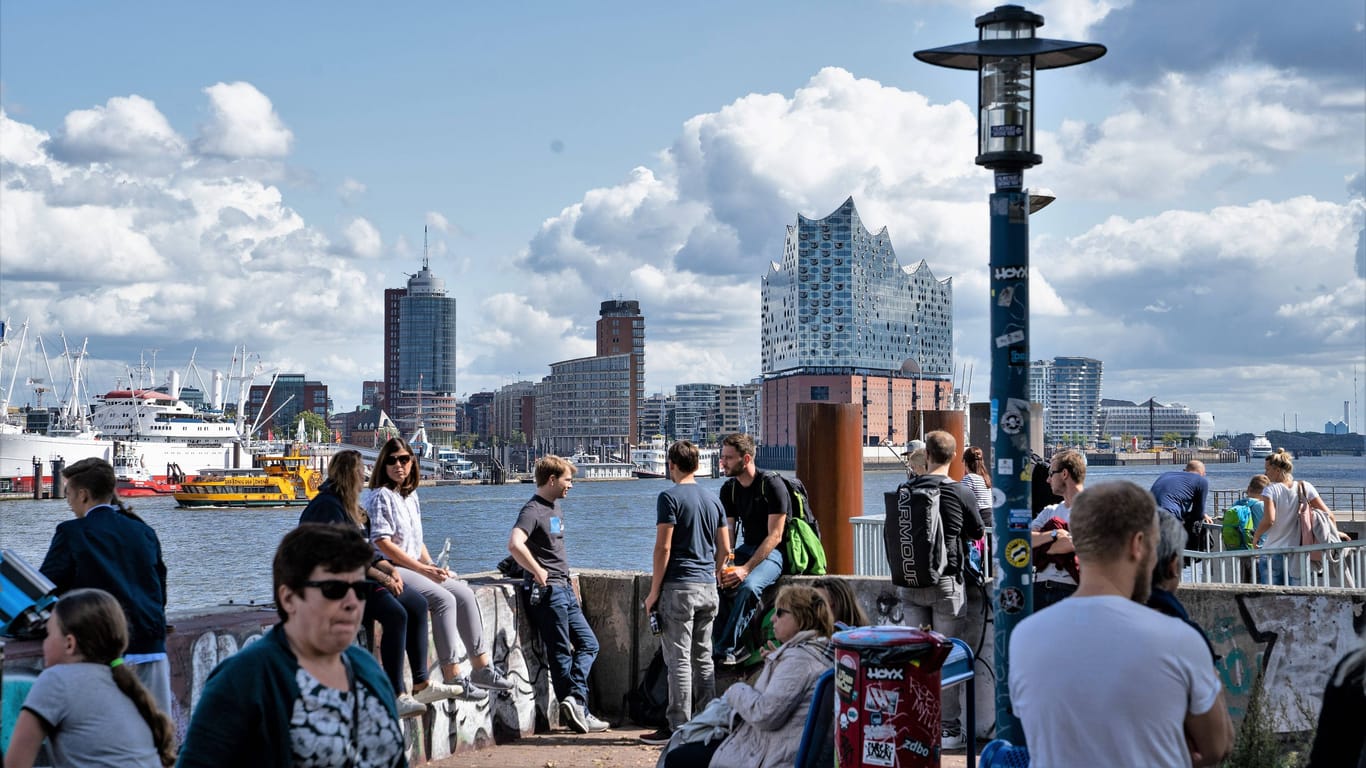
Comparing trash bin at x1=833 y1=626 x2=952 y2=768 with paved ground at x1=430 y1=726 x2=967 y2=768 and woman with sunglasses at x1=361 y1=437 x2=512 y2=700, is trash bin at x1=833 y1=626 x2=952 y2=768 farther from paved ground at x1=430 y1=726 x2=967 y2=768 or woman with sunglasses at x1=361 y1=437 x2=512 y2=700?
woman with sunglasses at x1=361 y1=437 x2=512 y2=700

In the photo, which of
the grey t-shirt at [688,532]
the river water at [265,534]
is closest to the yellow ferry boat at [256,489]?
the river water at [265,534]

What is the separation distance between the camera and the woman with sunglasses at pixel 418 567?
25.8 feet

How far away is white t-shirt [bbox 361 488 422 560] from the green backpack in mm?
9197

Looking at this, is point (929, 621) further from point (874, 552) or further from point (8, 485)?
point (8, 485)

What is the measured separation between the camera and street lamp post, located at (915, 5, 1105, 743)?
6.10 m

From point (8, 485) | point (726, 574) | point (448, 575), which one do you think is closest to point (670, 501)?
point (726, 574)

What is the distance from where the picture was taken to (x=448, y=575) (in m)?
8.35

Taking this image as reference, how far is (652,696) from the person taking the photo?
9.41m

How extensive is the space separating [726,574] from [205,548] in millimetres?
62470

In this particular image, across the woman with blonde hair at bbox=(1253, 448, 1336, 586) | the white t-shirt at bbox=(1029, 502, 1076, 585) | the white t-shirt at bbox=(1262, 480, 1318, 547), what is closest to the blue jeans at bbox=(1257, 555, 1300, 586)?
Result: the woman with blonde hair at bbox=(1253, 448, 1336, 586)

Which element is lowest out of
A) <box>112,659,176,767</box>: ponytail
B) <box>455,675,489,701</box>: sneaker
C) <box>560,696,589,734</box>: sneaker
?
<box>560,696,589,734</box>: sneaker

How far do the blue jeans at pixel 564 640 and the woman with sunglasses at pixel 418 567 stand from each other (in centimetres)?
52

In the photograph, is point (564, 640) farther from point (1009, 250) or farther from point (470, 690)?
point (1009, 250)

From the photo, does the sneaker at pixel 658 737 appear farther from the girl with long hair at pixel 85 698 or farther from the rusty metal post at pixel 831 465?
the girl with long hair at pixel 85 698
